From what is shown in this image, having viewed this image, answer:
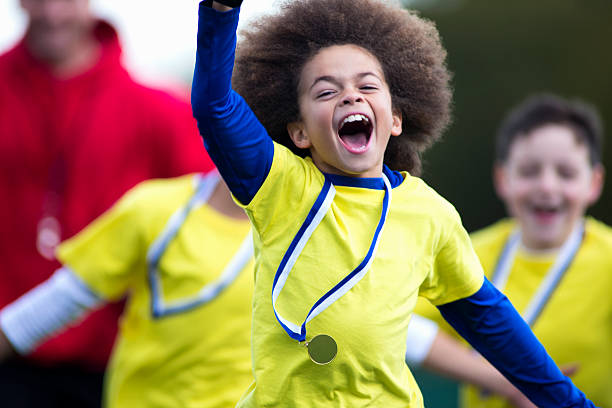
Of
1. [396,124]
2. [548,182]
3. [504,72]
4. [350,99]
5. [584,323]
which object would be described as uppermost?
[350,99]

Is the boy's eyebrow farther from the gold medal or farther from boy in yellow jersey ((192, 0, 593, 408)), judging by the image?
the gold medal

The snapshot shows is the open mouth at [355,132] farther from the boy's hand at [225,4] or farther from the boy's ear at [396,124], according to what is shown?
the boy's hand at [225,4]

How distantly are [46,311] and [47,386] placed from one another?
102 cm

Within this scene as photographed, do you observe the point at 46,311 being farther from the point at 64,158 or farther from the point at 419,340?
the point at 419,340

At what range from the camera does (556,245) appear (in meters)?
4.36

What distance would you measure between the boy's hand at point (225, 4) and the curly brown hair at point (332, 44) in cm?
33

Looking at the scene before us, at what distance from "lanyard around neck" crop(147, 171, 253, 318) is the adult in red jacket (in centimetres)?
105

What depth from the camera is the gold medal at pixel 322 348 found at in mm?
2154

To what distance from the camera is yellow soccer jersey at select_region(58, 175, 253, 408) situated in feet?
11.0

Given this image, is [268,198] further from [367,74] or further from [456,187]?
[456,187]

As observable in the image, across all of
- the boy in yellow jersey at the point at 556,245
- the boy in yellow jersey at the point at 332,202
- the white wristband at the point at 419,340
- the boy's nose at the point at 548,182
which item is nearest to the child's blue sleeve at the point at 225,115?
the boy in yellow jersey at the point at 332,202

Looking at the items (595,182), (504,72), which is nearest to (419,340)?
(595,182)

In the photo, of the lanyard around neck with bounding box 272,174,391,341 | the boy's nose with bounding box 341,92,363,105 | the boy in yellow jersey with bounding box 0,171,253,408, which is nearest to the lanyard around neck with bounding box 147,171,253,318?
the boy in yellow jersey with bounding box 0,171,253,408

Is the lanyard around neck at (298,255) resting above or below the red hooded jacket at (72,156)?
above
